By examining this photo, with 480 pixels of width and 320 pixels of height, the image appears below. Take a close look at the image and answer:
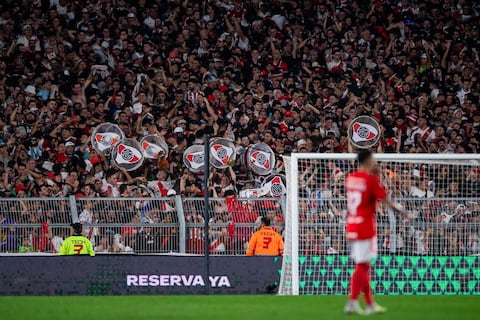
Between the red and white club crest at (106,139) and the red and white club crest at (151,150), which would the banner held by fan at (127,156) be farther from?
the red and white club crest at (106,139)

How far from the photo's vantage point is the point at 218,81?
77.0 ft

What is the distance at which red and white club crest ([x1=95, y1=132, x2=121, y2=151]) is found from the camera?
21250mm

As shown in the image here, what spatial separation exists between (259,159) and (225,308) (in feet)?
28.7

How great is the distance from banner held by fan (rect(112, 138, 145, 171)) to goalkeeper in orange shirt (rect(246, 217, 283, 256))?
4.18 m

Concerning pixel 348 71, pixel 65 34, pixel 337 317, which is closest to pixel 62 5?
pixel 65 34

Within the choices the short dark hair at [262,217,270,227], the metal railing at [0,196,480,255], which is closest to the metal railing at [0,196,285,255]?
the metal railing at [0,196,480,255]

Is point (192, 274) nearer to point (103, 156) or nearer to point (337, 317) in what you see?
point (103, 156)

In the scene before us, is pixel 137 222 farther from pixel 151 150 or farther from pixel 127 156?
pixel 151 150

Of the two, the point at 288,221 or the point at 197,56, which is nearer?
Result: the point at 288,221

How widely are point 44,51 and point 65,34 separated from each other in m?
0.74

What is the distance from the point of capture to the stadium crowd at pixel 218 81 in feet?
70.2

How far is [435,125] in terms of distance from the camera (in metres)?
22.8

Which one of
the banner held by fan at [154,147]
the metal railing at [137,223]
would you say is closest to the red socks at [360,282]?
the metal railing at [137,223]

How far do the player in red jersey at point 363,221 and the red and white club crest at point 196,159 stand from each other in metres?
10.5
